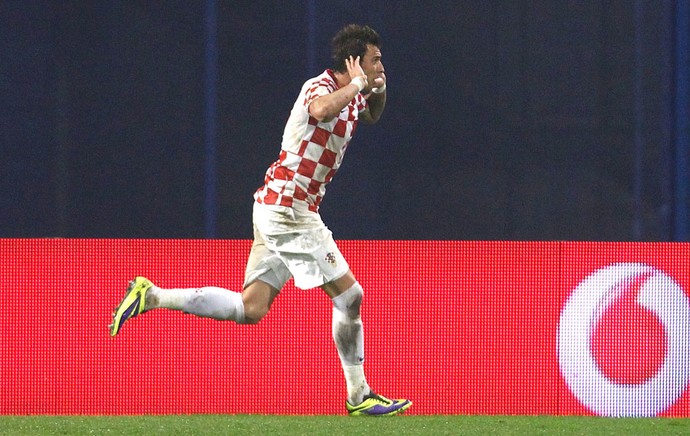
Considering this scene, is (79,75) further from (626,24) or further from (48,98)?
(626,24)

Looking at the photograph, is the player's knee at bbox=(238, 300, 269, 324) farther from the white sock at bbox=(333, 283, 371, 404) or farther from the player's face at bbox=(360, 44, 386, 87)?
the player's face at bbox=(360, 44, 386, 87)

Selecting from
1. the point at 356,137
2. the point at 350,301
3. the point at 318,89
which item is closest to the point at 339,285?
the point at 350,301

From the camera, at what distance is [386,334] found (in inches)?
242

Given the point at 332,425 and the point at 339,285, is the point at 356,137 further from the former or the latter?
the point at 332,425

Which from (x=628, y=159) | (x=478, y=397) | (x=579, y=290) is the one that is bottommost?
(x=478, y=397)

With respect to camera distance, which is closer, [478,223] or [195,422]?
[195,422]

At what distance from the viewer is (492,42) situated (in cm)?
788

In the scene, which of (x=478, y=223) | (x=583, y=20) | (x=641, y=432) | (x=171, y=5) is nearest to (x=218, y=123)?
(x=171, y=5)

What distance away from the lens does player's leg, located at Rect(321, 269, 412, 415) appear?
5.32m

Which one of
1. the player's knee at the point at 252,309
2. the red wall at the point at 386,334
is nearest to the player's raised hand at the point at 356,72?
the player's knee at the point at 252,309

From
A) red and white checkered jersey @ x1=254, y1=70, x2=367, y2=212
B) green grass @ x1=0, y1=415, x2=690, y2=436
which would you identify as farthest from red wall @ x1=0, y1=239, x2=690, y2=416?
red and white checkered jersey @ x1=254, y1=70, x2=367, y2=212

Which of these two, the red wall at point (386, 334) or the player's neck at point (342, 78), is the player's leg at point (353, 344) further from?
the player's neck at point (342, 78)

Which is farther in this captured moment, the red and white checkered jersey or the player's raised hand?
the red and white checkered jersey

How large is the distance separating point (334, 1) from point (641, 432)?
355 cm
